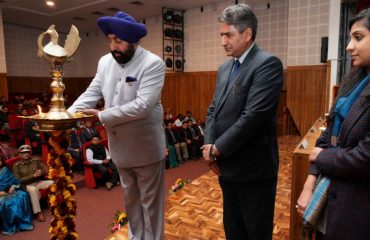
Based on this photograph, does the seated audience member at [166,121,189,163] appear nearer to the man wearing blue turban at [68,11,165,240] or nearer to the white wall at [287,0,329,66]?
the white wall at [287,0,329,66]

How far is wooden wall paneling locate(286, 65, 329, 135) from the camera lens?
24.7ft

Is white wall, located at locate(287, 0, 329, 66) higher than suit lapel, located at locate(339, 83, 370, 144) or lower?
higher

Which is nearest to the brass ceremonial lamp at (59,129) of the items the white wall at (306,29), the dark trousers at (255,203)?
the dark trousers at (255,203)

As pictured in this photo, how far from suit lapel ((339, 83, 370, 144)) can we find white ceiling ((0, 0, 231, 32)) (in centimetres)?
899

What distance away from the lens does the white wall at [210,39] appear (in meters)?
7.57

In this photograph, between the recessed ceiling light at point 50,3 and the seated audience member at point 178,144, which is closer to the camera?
the seated audience member at point 178,144

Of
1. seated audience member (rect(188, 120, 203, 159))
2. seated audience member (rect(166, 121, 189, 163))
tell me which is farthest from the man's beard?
seated audience member (rect(188, 120, 203, 159))

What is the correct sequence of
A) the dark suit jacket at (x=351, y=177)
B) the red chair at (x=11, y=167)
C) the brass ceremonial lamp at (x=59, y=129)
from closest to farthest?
the dark suit jacket at (x=351, y=177) → the brass ceremonial lamp at (x=59, y=129) → the red chair at (x=11, y=167)

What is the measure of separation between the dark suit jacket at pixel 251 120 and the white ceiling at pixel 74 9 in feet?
27.9

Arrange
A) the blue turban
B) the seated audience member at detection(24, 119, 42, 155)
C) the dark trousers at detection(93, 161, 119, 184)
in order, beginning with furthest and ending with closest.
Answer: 1. the seated audience member at detection(24, 119, 42, 155)
2. the dark trousers at detection(93, 161, 119, 184)
3. the blue turban

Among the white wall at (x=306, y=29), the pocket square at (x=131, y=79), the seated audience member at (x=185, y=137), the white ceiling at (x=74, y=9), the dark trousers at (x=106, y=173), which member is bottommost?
the dark trousers at (x=106, y=173)

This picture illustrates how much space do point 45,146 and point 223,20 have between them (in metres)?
5.41

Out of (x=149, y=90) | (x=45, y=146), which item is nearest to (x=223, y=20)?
(x=149, y=90)

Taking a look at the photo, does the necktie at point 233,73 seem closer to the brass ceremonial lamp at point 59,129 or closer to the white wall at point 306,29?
the brass ceremonial lamp at point 59,129
